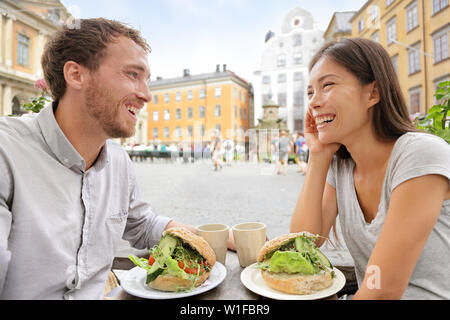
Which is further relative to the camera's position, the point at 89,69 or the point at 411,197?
the point at 89,69

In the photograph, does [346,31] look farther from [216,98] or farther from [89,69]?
[216,98]

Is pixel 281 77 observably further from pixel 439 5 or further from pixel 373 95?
pixel 373 95

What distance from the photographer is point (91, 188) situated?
84 cm

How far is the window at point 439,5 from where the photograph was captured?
1.18 metres

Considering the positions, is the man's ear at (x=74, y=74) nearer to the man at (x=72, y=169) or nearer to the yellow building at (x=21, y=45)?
the man at (x=72, y=169)

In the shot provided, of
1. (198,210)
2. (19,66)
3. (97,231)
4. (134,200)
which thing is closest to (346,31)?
(134,200)

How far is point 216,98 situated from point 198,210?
1875 mm

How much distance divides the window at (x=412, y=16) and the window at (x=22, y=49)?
2.20 m

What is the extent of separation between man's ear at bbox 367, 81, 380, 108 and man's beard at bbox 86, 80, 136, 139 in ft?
2.53

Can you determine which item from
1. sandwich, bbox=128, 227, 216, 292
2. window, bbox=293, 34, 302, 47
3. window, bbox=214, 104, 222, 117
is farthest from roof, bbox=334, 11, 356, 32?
window, bbox=214, 104, 222, 117

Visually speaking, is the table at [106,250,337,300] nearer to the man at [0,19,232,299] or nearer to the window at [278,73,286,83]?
the man at [0,19,232,299]

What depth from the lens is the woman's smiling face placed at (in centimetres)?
83

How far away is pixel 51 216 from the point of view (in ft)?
2.31
